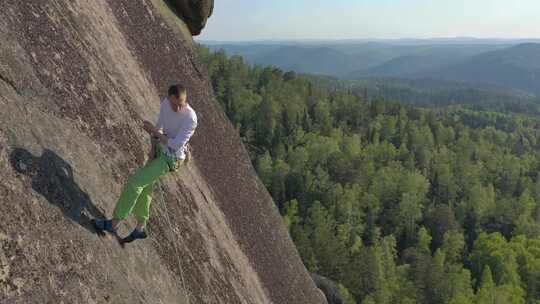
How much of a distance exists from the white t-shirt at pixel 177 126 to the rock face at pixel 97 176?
69.1 inches

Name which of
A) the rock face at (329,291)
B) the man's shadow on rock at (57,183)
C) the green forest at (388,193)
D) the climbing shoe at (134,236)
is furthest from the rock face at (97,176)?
the green forest at (388,193)

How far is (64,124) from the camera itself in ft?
32.8

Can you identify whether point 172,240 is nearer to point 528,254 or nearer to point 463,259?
point 528,254

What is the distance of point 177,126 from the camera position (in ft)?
33.1

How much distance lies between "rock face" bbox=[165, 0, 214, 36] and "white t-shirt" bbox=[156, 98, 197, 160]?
15616mm

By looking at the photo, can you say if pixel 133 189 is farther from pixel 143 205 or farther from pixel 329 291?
pixel 329 291

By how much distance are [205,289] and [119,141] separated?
452 centimetres

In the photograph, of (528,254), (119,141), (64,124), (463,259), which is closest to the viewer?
(64,124)

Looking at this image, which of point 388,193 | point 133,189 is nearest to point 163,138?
point 133,189

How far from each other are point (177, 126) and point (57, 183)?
8.36 feet

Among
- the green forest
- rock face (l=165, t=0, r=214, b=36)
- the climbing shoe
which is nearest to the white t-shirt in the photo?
the climbing shoe

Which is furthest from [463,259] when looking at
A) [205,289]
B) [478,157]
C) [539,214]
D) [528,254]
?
[205,289]

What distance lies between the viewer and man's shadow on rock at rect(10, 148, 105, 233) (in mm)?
8180

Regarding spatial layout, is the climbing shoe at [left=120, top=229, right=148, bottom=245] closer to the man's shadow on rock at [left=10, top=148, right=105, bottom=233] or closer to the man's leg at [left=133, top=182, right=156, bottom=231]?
the man's leg at [left=133, top=182, right=156, bottom=231]
